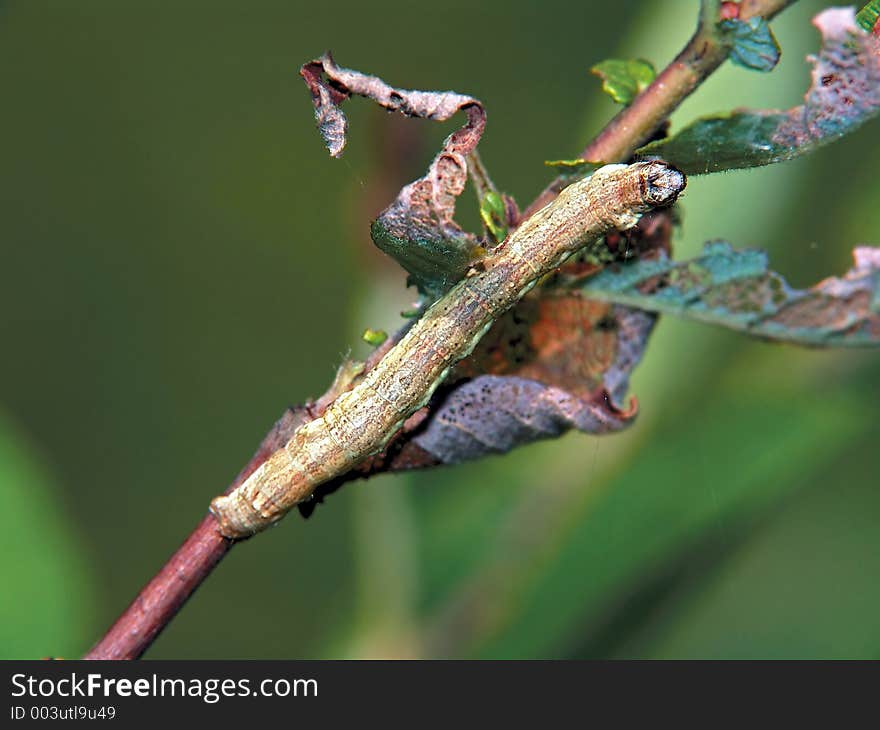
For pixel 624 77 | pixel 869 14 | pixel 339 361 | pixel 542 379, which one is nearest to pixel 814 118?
pixel 869 14

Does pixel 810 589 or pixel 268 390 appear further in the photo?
pixel 268 390

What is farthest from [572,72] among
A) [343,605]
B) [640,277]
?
[640,277]

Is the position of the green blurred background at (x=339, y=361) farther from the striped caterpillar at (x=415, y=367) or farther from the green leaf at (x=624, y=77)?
the green leaf at (x=624, y=77)

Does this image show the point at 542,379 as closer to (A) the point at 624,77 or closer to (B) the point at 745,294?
(B) the point at 745,294

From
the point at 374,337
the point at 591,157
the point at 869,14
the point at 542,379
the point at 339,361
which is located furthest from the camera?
the point at 339,361

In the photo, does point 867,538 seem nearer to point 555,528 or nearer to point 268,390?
point 555,528

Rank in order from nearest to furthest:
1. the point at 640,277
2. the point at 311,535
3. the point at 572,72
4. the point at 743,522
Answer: the point at 640,277
the point at 743,522
the point at 311,535
the point at 572,72

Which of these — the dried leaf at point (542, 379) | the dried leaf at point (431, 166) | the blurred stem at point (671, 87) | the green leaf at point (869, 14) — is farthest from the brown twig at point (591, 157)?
the dried leaf at point (542, 379)
